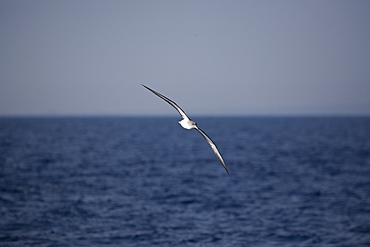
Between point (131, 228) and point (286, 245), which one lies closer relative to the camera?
point (286, 245)

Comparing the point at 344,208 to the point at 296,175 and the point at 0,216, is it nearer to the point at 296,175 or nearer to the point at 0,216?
the point at 296,175

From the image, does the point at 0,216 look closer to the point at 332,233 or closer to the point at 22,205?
the point at 22,205

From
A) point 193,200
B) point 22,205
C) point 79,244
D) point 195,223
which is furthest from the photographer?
point 193,200

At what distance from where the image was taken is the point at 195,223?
23.4 meters

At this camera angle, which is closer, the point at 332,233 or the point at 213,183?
the point at 332,233

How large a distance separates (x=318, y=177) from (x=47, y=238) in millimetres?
28563

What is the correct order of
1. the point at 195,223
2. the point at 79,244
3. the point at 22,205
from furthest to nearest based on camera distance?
the point at 22,205 < the point at 195,223 < the point at 79,244

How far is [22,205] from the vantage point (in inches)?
1057

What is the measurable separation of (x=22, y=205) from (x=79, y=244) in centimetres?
916

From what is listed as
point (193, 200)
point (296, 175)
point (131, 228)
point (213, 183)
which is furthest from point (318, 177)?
point (131, 228)

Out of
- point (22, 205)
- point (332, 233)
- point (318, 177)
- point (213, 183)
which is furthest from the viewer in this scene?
point (318, 177)

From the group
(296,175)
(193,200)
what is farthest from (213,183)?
(296,175)

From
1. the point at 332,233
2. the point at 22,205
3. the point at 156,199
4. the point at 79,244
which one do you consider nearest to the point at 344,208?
the point at 332,233

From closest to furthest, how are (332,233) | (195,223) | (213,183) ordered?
(332,233)
(195,223)
(213,183)
